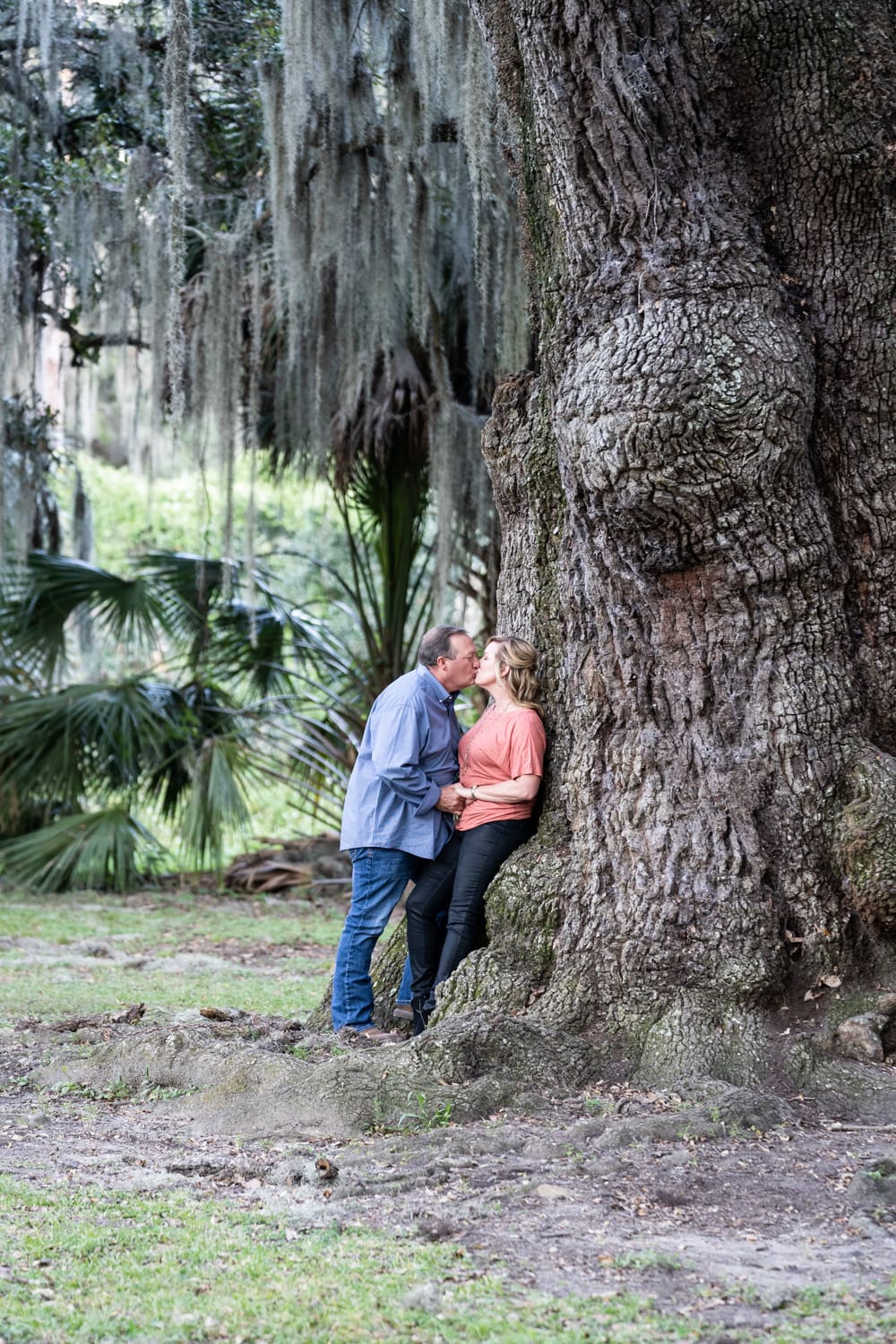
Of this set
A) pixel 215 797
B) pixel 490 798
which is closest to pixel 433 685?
pixel 490 798

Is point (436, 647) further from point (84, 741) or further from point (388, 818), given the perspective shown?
point (84, 741)

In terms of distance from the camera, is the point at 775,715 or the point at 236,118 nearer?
the point at 775,715

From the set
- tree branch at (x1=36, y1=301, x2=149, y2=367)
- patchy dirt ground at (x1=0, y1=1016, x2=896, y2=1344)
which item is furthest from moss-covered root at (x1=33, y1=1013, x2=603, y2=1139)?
tree branch at (x1=36, y1=301, x2=149, y2=367)

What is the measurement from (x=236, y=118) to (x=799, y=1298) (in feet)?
29.1

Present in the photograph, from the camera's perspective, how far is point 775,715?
4227 millimetres

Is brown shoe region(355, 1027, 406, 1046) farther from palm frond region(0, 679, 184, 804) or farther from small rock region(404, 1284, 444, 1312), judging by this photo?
palm frond region(0, 679, 184, 804)

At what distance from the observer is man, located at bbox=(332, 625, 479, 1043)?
498 centimetres

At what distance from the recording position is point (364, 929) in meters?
4.99

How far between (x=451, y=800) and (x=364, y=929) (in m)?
0.58

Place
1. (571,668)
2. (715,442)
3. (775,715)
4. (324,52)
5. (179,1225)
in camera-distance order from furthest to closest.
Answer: (324,52) < (571,668) < (775,715) < (715,442) < (179,1225)

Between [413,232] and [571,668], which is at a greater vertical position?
[413,232]

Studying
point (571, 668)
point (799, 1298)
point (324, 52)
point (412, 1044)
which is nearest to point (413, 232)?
point (324, 52)

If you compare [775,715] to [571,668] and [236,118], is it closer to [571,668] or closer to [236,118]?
[571,668]

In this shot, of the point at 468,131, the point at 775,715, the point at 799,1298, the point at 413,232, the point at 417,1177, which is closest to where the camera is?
the point at 799,1298
